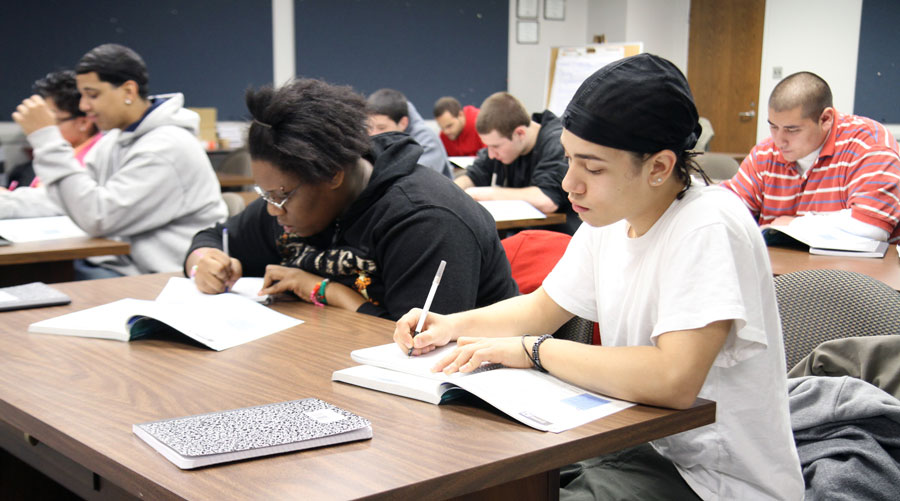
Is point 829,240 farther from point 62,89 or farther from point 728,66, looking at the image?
point 728,66

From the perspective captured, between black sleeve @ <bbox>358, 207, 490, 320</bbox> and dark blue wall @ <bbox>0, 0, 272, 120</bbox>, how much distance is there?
13.2 ft

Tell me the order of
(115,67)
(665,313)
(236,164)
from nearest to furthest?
1. (665,313)
2. (115,67)
3. (236,164)

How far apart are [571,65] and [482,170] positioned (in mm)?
3902

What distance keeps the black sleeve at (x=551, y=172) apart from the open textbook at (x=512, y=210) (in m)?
0.15

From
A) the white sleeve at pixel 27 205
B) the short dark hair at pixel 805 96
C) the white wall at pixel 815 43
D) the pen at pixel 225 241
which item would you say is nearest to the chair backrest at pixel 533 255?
the pen at pixel 225 241

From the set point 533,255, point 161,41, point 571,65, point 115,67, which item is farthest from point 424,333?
point 571,65

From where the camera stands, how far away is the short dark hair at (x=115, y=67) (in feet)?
10.3

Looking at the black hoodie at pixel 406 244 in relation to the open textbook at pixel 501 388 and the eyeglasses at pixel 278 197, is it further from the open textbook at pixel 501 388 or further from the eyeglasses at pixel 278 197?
the open textbook at pixel 501 388

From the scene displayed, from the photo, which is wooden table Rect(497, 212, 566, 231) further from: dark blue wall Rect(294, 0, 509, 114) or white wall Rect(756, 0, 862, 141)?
white wall Rect(756, 0, 862, 141)

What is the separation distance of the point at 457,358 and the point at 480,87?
7.48 m

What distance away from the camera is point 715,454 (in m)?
1.24

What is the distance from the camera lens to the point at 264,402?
1198mm

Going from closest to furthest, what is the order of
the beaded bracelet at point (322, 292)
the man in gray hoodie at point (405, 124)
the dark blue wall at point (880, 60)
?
the beaded bracelet at point (322, 292) → the man in gray hoodie at point (405, 124) → the dark blue wall at point (880, 60)

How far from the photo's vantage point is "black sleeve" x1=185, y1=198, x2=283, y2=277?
7.26 feet
